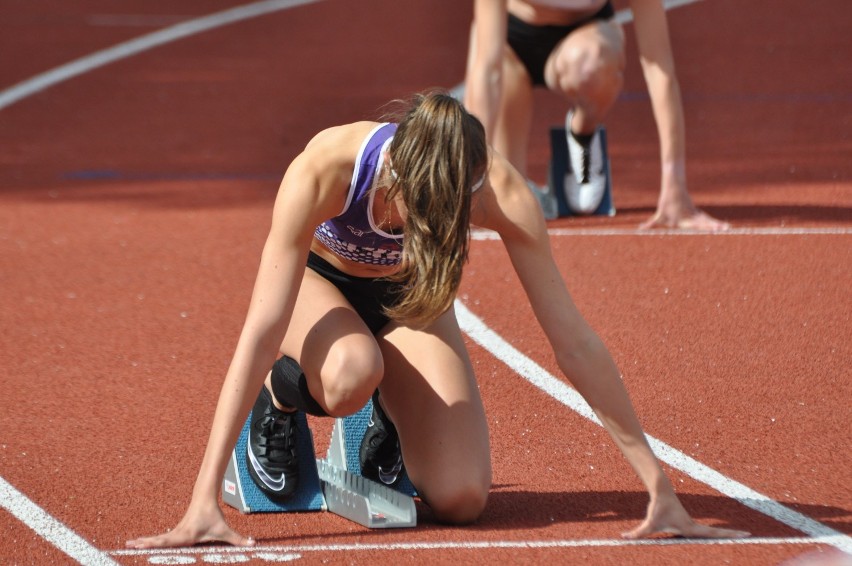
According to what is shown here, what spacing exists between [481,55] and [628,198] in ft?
5.70

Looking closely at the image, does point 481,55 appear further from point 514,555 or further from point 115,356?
point 514,555

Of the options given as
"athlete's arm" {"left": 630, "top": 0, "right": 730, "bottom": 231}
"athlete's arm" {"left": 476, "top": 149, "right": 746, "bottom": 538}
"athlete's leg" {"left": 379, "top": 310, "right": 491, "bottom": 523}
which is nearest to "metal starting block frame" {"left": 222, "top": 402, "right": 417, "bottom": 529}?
"athlete's leg" {"left": 379, "top": 310, "right": 491, "bottom": 523}

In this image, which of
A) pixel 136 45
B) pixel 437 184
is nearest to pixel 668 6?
pixel 136 45

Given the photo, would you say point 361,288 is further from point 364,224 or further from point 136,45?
point 136,45

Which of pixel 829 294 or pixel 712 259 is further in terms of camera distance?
pixel 712 259

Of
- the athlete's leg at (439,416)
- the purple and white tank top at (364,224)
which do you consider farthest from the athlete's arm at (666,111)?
the purple and white tank top at (364,224)

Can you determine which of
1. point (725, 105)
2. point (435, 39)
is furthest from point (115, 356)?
point (435, 39)

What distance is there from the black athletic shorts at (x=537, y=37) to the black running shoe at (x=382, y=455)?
11.3 ft

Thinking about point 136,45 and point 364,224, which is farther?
point 136,45

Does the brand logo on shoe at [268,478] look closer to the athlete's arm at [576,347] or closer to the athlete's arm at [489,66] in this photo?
the athlete's arm at [576,347]

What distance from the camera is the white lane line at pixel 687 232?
7.20 meters

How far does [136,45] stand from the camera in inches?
492

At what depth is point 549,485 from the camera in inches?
170

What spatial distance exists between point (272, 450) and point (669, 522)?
3.94 feet
